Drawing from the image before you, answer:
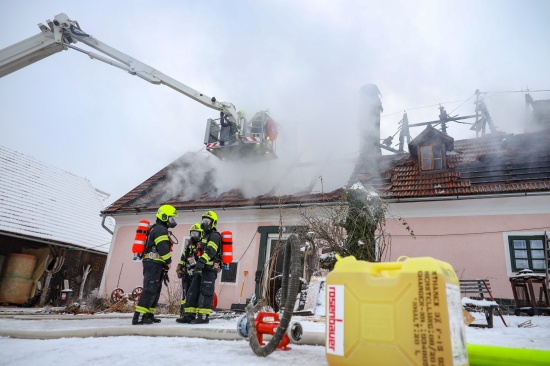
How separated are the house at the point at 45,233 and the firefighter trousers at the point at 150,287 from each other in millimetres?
11605

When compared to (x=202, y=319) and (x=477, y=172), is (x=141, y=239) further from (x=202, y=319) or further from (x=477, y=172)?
(x=477, y=172)

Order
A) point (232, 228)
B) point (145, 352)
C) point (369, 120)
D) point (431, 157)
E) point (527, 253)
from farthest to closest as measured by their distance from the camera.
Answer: point (369, 120)
point (232, 228)
point (431, 157)
point (527, 253)
point (145, 352)

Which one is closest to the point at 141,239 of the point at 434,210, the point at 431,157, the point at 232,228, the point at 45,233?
the point at 232,228

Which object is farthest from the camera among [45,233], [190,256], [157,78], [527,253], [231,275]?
[45,233]

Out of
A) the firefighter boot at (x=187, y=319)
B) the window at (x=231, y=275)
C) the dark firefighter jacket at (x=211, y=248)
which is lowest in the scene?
the firefighter boot at (x=187, y=319)

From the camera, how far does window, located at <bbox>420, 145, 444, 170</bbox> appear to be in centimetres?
1038

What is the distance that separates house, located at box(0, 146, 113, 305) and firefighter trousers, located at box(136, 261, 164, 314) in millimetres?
11605

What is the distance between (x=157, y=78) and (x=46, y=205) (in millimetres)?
10609

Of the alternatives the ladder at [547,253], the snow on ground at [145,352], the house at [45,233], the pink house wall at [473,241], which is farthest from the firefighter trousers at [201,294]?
the house at [45,233]

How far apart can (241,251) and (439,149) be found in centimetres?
726

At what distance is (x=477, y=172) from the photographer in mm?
9523

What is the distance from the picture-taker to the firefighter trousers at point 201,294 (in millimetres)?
5210

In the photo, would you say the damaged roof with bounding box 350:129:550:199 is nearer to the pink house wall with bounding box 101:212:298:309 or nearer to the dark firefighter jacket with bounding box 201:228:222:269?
the pink house wall with bounding box 101:212:298:309

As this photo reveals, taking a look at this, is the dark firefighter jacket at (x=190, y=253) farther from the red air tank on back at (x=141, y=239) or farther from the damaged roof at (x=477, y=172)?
the damaged roof at (x=477, y=172)
